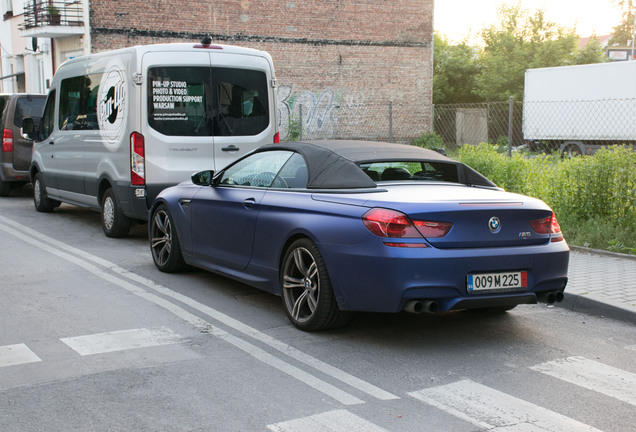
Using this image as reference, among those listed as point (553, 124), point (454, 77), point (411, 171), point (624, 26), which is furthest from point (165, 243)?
point (624, 26)

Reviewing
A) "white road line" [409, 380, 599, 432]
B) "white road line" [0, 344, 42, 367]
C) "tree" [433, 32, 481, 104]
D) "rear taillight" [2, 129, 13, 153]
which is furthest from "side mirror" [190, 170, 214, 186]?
"tree" [433, 32, 481, 104]

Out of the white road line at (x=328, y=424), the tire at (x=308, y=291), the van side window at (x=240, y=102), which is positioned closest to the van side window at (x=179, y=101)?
the van side window at (x=240, y=102)

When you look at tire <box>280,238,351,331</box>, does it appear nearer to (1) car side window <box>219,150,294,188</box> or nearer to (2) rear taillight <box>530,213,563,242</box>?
(1) car side window <box>219,150,294,188</box>

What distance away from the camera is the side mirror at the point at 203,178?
7.57 m

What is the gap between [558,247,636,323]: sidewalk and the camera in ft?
21.7

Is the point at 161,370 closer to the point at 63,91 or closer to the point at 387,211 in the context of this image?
the point at 387,211

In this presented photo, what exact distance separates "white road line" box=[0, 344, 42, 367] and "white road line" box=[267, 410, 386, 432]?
2.07 metres

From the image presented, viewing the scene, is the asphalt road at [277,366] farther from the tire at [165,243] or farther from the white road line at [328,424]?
the tire at [165,243]

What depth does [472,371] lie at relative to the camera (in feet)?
16.5

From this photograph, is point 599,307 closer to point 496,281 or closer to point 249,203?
point 496,281

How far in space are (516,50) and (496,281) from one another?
41529 millimetres

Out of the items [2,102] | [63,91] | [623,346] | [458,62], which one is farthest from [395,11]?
[623,346]

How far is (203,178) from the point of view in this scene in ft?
25.2

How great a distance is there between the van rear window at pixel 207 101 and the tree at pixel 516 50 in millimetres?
34766
